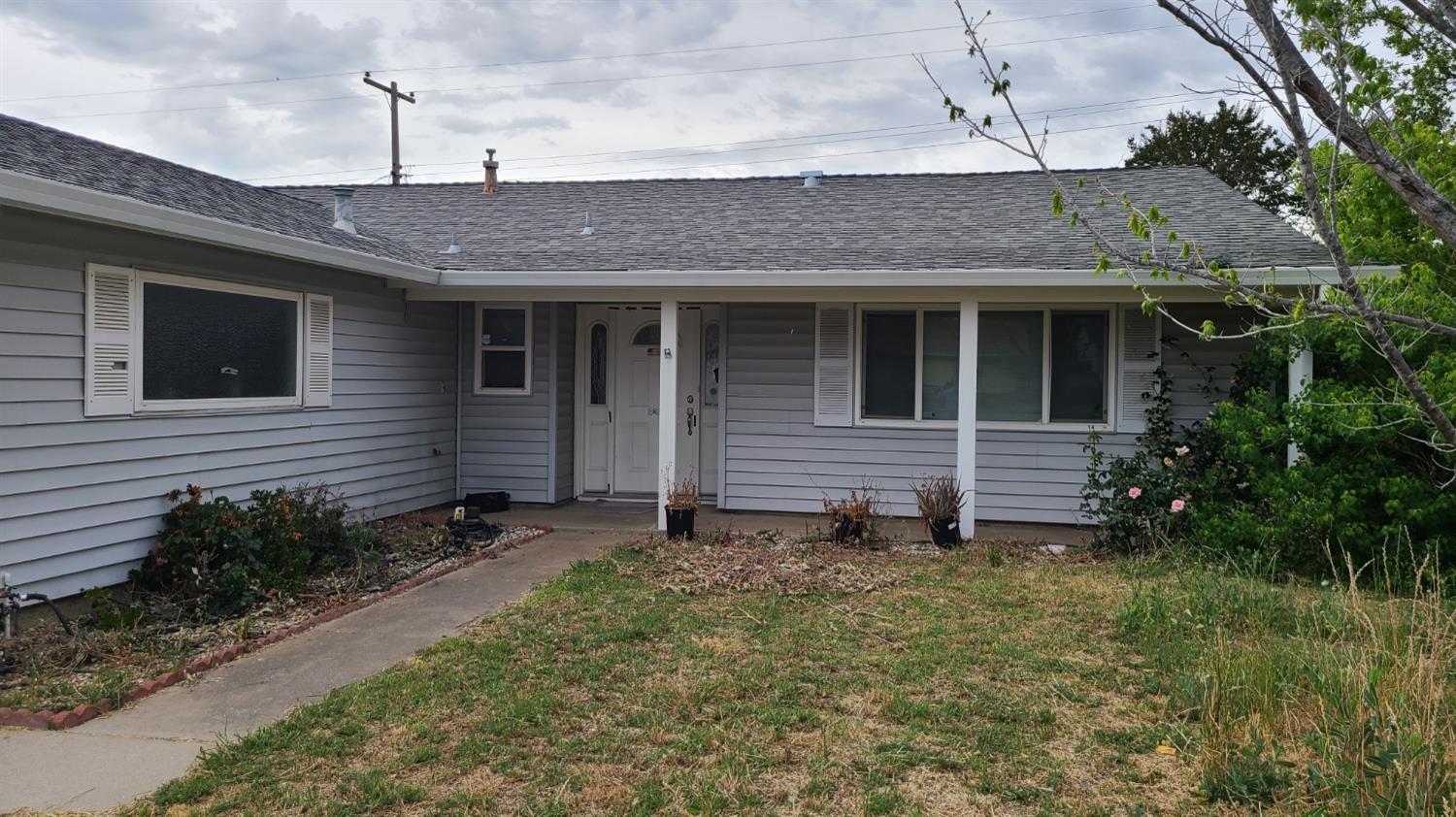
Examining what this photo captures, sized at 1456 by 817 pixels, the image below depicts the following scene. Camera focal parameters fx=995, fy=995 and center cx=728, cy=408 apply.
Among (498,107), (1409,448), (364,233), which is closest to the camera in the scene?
(1409,448)

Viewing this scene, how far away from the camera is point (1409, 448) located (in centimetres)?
686

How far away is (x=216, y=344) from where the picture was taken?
685 cm

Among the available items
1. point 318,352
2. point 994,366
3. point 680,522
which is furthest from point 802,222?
point 318,352

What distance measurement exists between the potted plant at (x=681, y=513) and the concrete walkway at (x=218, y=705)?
1.72m

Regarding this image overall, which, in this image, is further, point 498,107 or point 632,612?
point 498,107

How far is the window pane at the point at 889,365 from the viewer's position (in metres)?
9.76

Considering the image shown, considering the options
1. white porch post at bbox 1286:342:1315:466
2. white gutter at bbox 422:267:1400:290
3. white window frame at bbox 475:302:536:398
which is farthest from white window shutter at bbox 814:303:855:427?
white porch post at bbox 1286:342:1315:466

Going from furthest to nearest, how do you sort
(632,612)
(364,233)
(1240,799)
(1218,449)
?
(364,233)
(1218,449)
(632,612)
(1240,799)

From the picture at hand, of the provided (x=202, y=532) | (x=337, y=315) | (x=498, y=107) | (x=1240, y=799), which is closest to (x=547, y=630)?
(x=202, y=532)

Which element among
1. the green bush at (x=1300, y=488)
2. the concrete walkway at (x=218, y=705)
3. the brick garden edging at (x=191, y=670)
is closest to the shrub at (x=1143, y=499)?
the green bush at (x=1300, y=488)

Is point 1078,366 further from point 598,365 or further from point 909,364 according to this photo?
point 598,365

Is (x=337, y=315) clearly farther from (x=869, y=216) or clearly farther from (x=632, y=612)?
(x=869, y=216)

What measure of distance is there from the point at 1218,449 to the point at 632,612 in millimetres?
4957

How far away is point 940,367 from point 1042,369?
96 cm
